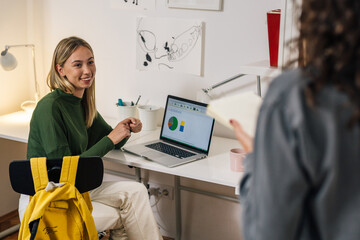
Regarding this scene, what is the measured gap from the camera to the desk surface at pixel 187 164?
195 cm

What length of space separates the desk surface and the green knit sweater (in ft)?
0.43

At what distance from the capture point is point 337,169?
2.41 ft

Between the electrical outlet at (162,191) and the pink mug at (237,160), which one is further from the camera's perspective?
the electrical outlet at (162,191)

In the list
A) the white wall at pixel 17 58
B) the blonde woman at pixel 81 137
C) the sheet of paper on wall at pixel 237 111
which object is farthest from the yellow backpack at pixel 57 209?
the white wall at pixel 17 58

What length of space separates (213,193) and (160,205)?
433 millimetres

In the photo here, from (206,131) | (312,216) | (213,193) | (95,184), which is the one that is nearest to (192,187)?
(213,193)

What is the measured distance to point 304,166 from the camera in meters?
0.75

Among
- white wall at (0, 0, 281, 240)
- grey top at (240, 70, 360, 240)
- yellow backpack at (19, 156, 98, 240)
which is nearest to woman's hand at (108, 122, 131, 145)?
yellow backpack at (19, 156, 98, 240)

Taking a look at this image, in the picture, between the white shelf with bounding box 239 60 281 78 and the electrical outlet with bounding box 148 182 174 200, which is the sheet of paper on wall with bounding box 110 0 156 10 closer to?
the white shelf with bounding box 239 60 281 78

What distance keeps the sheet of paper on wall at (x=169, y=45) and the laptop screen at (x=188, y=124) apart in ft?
0.84

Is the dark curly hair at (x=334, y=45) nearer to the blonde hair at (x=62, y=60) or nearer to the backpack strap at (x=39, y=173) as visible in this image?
the backpack strap at (x=39, y=173)

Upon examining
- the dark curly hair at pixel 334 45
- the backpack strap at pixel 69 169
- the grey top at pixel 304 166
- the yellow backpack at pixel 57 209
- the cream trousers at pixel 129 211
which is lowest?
the cream trousers at pixel 129 211

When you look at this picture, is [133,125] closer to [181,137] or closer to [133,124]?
[133,124]

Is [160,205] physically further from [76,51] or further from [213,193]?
[76,51]
